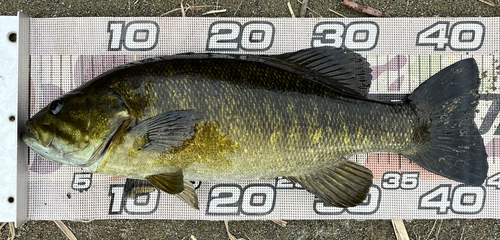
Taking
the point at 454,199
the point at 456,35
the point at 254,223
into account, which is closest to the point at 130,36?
the point at 254,223

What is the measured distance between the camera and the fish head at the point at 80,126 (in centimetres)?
196

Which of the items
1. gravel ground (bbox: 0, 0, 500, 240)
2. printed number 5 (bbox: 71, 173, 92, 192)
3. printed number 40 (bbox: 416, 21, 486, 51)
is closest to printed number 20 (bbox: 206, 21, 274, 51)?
gravel ground (bbox: 0, 0, 500, 240)

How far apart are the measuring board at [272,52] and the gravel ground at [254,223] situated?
0.28 ft

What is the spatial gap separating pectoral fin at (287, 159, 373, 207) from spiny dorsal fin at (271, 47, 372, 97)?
558 millimetres

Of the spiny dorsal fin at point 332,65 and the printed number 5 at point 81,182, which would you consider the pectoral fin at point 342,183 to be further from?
the printed number 5 at point 81,182

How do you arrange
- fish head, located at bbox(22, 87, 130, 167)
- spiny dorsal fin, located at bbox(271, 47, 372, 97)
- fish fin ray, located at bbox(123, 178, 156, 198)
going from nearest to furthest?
fish head, located at bbox(22, 87, 130, 167) → spiny dorsal fin, located at bbox(271, 47, 372, 97) → fish fin ray, located at bbox(123, 178, 156, 198)

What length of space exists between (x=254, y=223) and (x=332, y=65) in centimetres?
146

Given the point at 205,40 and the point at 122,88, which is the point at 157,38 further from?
the point at 122,88

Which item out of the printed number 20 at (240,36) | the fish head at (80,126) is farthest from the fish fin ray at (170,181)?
the printed number 20 at (240,36)

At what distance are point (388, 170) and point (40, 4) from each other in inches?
128

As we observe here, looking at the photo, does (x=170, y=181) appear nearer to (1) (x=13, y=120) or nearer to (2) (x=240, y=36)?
(2) (x=240, y=36)

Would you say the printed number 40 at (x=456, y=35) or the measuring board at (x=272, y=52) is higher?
Answer: the printed number 40 at (x=456, y=35)

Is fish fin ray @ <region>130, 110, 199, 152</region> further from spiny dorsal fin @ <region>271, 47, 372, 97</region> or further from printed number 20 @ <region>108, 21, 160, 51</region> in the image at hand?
printed number 20 @ <region>108, 21, 160, 51</region>

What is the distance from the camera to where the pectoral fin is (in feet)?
7.48
